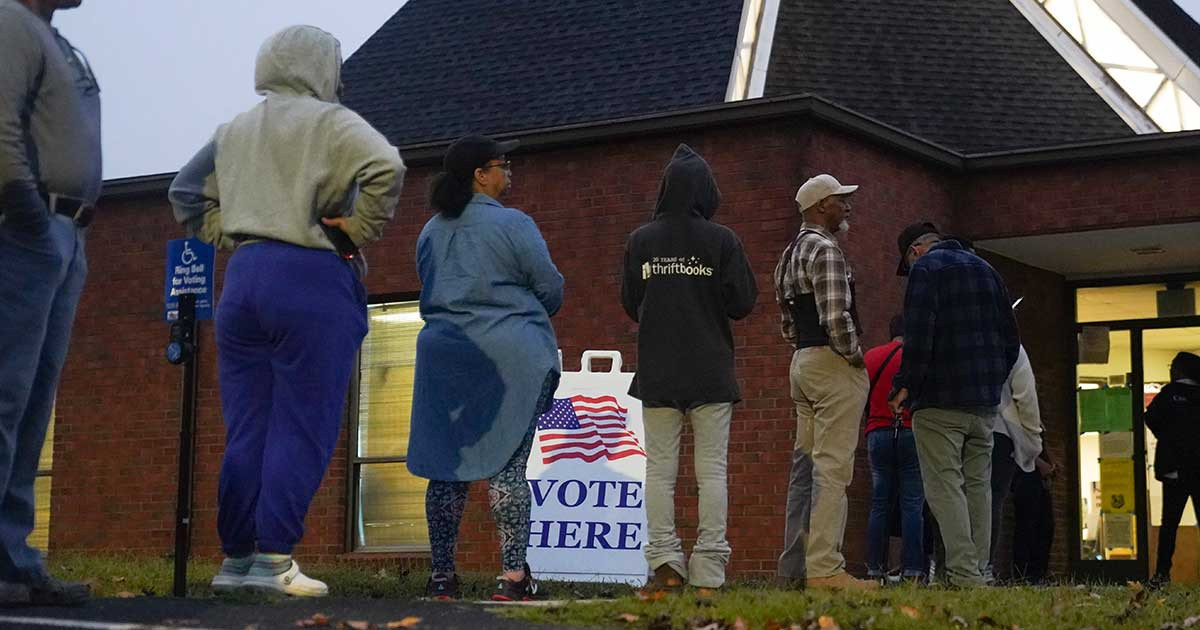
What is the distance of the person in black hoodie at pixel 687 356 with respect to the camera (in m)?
8.55

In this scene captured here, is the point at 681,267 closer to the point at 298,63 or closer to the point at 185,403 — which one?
the point at 298,63

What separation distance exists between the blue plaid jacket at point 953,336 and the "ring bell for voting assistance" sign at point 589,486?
2.54 meters

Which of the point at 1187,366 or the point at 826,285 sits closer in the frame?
the point at 826,285

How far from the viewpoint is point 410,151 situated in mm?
15945

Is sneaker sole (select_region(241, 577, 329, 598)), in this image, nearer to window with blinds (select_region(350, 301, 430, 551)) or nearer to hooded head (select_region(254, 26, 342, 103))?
hooded head (select_region(254, 26, 342, 103))

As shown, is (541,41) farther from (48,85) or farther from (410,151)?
(48,85)

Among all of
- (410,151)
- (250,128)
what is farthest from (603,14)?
(250,128)

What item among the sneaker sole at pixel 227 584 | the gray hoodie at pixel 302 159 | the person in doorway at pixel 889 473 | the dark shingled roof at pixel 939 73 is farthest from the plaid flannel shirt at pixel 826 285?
the dark shingled roof at pixel 939 73

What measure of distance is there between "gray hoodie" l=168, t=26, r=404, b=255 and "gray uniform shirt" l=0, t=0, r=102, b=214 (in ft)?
2.01

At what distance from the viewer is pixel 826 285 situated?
9.06 metres

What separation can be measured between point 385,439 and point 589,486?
15.3ft

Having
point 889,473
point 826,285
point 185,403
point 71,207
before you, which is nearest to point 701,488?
point 826,285

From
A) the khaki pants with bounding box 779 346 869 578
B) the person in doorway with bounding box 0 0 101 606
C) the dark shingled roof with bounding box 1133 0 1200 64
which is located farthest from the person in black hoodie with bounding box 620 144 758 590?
the dark shingled roof with bounding box 1133 0 1200 64

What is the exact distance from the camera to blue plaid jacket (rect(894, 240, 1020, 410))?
9609mm
